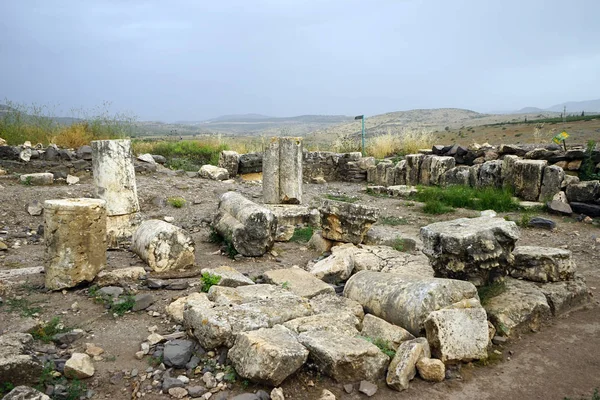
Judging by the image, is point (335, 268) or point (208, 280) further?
point (335, 268)

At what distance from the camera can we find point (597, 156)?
1075cm

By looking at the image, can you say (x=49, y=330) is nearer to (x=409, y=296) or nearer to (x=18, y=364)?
(x=18, y=364)

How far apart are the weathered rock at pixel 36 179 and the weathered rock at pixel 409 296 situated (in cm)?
898

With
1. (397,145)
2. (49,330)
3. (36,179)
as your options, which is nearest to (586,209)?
(397,145)

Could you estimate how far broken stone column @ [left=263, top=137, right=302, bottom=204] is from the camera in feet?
31.7

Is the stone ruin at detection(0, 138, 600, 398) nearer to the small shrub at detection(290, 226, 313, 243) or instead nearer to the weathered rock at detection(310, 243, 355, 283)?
the weathered rock at detection(310, 243, 355, 283)

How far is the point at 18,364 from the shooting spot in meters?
3.29

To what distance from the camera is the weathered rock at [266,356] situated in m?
3.34

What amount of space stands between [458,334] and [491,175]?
28.7 feet

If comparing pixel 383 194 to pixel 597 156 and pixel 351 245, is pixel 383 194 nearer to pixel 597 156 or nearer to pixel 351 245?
pixel 597 156

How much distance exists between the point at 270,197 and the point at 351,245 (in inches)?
130

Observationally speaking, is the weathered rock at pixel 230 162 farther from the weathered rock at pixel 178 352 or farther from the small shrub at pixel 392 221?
the weathered rock at pixel 178 352

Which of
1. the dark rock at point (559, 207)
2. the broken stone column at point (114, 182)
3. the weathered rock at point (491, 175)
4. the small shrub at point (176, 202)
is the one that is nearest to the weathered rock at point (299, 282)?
the broken stone column at point (114, 182)

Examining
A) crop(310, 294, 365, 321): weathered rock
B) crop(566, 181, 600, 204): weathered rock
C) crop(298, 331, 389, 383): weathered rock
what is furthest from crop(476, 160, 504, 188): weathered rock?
crop(298, 331, 389, 383): weathered rock
